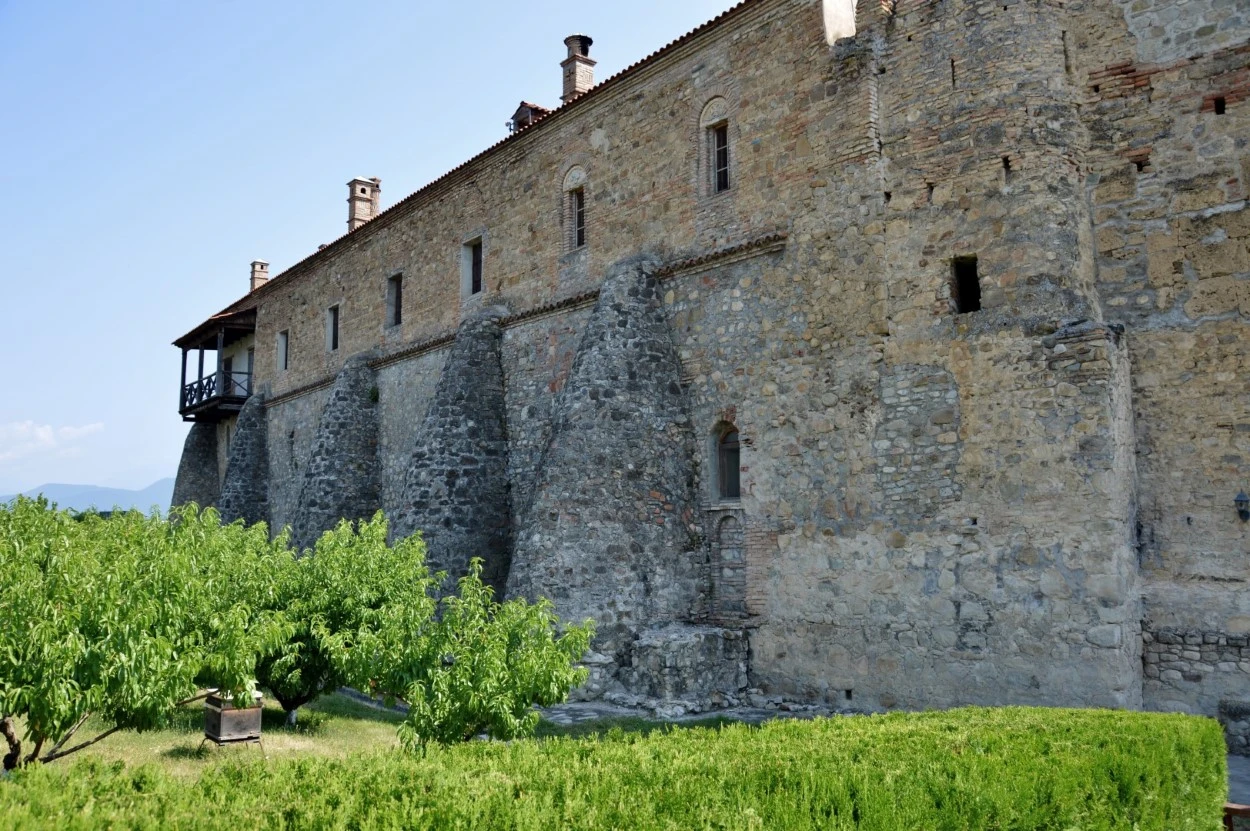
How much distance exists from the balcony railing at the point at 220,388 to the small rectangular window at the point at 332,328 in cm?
584

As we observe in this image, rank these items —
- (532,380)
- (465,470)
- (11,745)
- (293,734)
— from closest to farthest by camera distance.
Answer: (11,745) < (293,734) < (465,470) < (532,380)

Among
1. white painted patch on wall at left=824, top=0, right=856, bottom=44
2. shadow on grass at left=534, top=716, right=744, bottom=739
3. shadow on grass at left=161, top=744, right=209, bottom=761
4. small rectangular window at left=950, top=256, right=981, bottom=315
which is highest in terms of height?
white painted patch on wall at left=824, top=0, right=856, bottom=44

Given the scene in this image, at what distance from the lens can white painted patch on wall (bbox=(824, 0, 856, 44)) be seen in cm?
1195

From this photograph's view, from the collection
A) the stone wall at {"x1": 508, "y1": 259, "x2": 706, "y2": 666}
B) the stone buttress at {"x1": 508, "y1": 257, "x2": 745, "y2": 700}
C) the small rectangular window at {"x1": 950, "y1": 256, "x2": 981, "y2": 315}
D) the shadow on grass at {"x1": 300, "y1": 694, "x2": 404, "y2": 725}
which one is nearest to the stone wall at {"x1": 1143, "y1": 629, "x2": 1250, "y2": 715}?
the small rectangular window at {"x1": 950, "y1": 256, "x2": 981, "y2": 315}

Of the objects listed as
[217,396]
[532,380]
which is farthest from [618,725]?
[217,396]

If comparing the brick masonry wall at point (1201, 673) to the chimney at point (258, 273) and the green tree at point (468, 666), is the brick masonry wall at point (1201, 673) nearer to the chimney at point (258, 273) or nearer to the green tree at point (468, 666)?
the green tree at point (468, 666)

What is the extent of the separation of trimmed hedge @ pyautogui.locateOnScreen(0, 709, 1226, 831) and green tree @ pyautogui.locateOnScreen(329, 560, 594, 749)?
1.65 metres

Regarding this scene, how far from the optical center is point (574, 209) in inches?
625

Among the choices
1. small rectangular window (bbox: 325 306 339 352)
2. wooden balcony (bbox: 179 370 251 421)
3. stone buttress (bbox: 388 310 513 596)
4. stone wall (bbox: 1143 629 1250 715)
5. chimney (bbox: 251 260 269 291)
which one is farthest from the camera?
chimney (bbox: 251 260 269 291)

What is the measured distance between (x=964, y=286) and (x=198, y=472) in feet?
82.8

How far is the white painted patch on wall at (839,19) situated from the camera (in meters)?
12.0

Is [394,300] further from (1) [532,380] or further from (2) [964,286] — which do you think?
(2) [964,286]

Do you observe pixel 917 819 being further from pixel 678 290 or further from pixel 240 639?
pixel 678 290

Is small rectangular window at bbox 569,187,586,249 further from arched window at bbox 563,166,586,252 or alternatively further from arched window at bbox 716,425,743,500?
arched window at bbox 716,425,743,500
